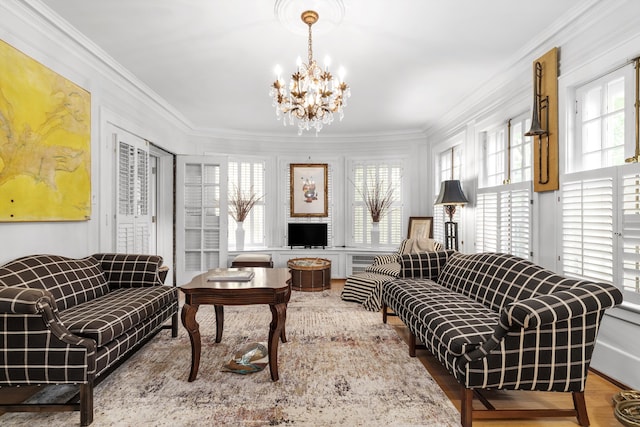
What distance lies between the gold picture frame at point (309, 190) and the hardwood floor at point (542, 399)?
4263 mm

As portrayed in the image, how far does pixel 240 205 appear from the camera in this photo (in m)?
6.24

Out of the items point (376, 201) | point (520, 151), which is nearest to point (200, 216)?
point (376, 201)

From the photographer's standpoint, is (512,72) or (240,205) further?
(240,205)

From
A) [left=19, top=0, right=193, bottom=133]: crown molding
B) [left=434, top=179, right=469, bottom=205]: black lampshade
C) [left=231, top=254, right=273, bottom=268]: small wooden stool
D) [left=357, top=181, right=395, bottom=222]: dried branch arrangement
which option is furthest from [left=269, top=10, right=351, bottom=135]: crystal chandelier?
[left=357, top=181, right=395, bottom=222]: dried branch arrangement

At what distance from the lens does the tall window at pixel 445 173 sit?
16.9ft

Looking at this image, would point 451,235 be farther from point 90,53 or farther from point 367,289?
point 90,53

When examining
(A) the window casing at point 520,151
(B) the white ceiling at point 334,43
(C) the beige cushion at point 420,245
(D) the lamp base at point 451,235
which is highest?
(B) the white ceiling at point 334,43

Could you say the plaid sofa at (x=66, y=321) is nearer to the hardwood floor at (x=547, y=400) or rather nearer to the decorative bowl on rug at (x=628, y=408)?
the hardwood floor at (x=547, y=400)

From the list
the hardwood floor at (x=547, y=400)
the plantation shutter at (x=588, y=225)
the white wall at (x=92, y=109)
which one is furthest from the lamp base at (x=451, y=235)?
the white wall at (x=92, y=109)

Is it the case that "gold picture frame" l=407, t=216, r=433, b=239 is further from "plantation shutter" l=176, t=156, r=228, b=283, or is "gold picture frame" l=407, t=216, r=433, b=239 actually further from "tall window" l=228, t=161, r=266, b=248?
"plantation shutter" l=176, t=156, r=228, b=283

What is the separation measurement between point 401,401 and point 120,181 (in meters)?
3.49

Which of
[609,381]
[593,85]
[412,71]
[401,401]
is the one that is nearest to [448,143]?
[412,71]

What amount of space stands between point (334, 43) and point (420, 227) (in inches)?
144

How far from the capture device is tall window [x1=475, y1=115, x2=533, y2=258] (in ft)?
11.3
